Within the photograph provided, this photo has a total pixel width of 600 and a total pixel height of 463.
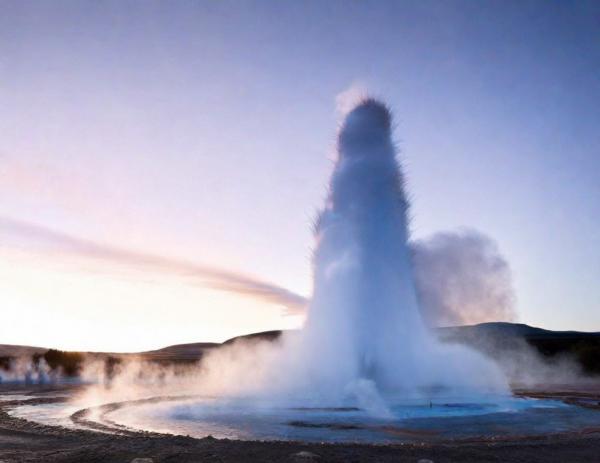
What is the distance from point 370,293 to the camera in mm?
26703

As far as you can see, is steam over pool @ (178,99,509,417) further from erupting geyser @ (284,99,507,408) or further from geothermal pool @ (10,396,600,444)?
geothermal pool @ (10,396,600,444)

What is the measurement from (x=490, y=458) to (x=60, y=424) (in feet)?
37.4

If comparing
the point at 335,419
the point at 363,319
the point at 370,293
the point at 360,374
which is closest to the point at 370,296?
the point at 370,293

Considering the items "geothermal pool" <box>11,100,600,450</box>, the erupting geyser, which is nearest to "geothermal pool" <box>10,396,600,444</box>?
"geothermal pool" <box>11,100,600,450</box>

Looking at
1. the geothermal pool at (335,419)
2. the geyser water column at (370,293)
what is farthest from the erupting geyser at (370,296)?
the geothermal pool at (335,419)

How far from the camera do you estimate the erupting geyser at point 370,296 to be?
80.5 feet

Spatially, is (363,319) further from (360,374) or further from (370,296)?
(360,374)

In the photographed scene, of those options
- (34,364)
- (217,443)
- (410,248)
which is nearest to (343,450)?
(217,443)

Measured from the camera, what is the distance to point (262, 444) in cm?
1166

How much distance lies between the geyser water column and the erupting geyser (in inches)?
1.9

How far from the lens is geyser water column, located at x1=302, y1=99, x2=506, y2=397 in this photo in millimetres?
24688

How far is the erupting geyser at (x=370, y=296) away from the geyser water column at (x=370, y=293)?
49mm

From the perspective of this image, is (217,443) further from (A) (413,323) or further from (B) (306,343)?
(A) (413,323)

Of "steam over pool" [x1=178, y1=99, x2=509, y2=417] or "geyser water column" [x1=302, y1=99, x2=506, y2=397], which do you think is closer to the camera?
"steam over pool" [x1=178, y1=99, x2=509, y2=417]
